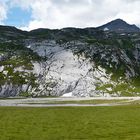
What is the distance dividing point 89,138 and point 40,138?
26.8 ft

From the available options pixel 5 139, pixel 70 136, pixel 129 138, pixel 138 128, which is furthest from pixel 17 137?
pixel 138 128

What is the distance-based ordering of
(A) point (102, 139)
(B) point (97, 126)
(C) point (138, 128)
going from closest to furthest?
(A) point (102, 139), (C) point (138, 128), (B) point (97, 126)

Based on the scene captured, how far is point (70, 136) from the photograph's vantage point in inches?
2549

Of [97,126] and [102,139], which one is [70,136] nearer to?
[102,139]

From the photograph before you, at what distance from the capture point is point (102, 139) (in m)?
61.0

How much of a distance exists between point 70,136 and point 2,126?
20868 mm

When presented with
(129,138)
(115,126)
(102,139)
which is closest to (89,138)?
(102,139)

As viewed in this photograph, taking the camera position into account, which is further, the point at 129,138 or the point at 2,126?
the point at 2,126

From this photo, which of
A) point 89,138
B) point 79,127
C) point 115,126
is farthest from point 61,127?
point 89,138

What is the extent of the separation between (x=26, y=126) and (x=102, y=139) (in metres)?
23.3

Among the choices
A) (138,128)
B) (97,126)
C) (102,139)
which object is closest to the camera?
(102,139)

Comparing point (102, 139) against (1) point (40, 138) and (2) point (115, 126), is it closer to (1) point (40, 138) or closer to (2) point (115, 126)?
(1) point (40, 138)

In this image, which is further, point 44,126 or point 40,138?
point 44,126

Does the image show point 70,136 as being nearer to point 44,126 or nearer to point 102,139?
point 102,139
